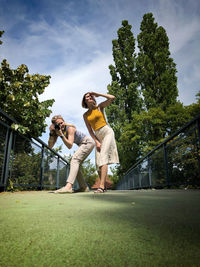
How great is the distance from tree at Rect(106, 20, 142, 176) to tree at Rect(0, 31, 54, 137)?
12.0 m

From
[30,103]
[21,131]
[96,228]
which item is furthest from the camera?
[30,103]

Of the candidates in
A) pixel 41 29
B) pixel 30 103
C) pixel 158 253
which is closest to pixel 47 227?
pixel 158 253

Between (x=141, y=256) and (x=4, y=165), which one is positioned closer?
(x=141, y=256)

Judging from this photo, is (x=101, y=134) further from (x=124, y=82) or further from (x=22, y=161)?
(x=124, y=82)

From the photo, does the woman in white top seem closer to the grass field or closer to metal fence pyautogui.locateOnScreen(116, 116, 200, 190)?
metal fence pyautogui.locateOnScreen(116, 116, 200, 190)

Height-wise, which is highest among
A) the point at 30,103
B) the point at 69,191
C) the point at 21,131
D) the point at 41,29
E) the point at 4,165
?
the point at 41,29

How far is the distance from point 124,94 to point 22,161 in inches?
649

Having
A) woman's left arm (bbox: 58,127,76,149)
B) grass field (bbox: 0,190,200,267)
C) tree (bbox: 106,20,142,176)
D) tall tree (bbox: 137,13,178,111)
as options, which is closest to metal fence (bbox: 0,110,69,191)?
woman's left arm (bbox: 58,127,76,149)

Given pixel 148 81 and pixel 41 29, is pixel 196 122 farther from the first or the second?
pixel 148 81

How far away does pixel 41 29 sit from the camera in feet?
34.6

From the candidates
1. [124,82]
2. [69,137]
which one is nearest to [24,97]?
[69,137]

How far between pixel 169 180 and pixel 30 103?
16.2 feet

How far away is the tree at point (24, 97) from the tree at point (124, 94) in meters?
12.0

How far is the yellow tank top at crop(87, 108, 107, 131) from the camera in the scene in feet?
11.7
